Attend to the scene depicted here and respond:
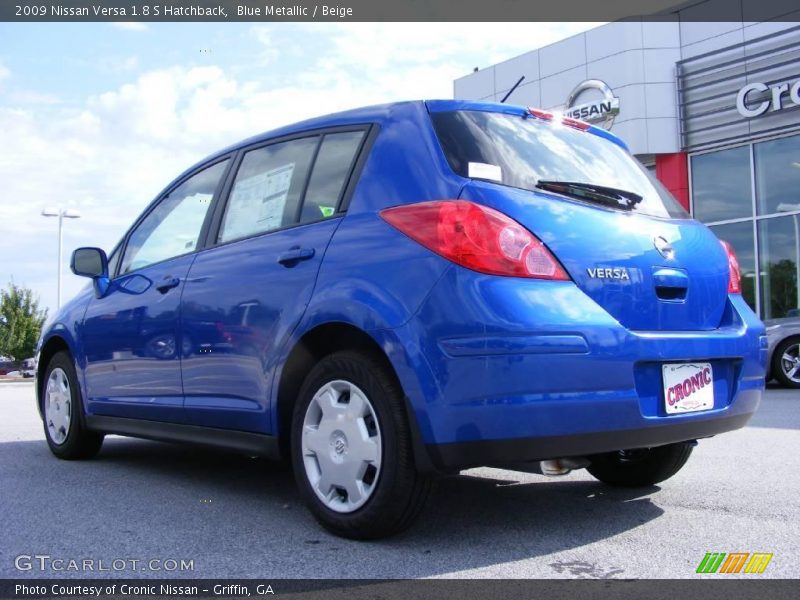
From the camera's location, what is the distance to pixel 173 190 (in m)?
5.02

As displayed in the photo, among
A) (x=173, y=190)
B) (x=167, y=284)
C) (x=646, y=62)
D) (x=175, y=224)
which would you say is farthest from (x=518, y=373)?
(x=646, y=62)

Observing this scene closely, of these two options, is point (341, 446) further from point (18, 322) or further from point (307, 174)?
point (18, 322)

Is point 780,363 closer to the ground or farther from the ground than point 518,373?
closer to the ground

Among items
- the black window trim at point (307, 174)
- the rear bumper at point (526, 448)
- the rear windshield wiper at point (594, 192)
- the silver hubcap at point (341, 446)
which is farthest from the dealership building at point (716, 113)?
the rear bumper at point (526, 448)

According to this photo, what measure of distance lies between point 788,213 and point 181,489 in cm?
1608

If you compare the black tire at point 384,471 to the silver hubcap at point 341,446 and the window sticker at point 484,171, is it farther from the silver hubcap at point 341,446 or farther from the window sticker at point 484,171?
the window sticker at point 484,171

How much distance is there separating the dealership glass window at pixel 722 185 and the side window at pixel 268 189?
1617cm

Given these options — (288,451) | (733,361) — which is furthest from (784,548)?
(288,451)

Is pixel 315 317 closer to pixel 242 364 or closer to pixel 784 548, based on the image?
pixel 242 364

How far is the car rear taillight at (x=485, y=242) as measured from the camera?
2967 mm

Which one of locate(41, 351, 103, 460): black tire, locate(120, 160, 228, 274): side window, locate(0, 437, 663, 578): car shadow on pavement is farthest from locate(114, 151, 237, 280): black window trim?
locate(0, 437, 663, 578): car shadow on pavement

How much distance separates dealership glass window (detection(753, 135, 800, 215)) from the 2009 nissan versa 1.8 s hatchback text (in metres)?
15.1

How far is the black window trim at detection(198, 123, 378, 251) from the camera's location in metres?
3.58

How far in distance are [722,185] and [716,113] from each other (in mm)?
1553
